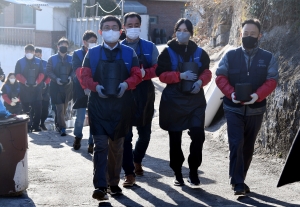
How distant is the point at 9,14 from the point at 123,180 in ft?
94.9

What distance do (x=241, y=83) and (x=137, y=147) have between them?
1.93m

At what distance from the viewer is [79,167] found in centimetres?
880

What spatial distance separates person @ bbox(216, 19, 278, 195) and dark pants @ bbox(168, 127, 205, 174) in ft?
1.37

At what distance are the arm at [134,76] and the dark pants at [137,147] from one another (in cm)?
102

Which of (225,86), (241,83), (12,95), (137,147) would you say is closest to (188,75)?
(225,86)

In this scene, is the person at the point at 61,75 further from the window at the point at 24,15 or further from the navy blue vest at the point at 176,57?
the window at the point at 24,15

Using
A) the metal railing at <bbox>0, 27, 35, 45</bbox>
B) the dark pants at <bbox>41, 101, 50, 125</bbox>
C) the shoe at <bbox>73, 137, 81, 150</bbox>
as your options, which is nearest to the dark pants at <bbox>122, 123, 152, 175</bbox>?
the shoe at <bbox>73, 137, 81, 150</bbox>

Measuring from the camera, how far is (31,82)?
44.4 feet

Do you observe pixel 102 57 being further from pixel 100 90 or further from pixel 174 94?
pixel 174 94

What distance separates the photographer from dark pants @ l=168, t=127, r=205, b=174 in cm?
724

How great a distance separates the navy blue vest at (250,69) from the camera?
22.7 ft

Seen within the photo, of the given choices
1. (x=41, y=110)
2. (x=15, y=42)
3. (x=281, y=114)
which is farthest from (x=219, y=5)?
(x=15, y=42)

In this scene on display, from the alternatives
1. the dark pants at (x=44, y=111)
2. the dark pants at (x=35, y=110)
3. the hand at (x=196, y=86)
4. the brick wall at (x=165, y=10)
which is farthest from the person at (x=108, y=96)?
the brick wall at (x=165, y=10)

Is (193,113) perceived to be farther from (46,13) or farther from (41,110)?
(46,13)
